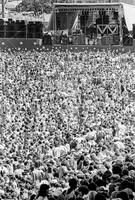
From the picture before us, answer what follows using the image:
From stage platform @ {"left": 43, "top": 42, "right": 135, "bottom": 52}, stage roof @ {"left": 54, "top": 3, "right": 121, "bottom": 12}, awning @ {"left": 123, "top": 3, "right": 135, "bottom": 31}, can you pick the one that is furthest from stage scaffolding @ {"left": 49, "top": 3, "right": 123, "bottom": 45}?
stage platform @ {"left": 43, "top": 42, "right": 135, "bottom": 52}

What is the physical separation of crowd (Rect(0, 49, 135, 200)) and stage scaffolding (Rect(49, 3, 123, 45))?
273 cm

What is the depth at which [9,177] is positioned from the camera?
95.0 feet

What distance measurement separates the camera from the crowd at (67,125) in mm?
26203

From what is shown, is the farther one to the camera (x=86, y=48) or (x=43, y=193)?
(x=86, y=48)

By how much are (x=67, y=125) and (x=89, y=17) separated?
3781cm

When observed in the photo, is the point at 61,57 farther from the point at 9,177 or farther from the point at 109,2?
the point at 9,177

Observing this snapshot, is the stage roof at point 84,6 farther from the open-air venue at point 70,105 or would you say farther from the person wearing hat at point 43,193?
the person wearing hat at point 43,193

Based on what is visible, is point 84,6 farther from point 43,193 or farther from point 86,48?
point 43,193

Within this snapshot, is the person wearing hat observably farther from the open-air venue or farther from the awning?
the awning

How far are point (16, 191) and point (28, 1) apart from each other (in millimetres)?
93775

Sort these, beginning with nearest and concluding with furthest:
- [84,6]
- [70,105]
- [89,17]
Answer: [70,105] → [84,6] → [89,17]

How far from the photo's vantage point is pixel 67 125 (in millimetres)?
43219

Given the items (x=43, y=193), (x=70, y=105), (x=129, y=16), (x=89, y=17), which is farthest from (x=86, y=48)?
(x=43, y=193)

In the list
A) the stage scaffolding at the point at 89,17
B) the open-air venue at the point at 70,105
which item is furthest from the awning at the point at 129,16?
the stage scaffolding at the point at 89,17
